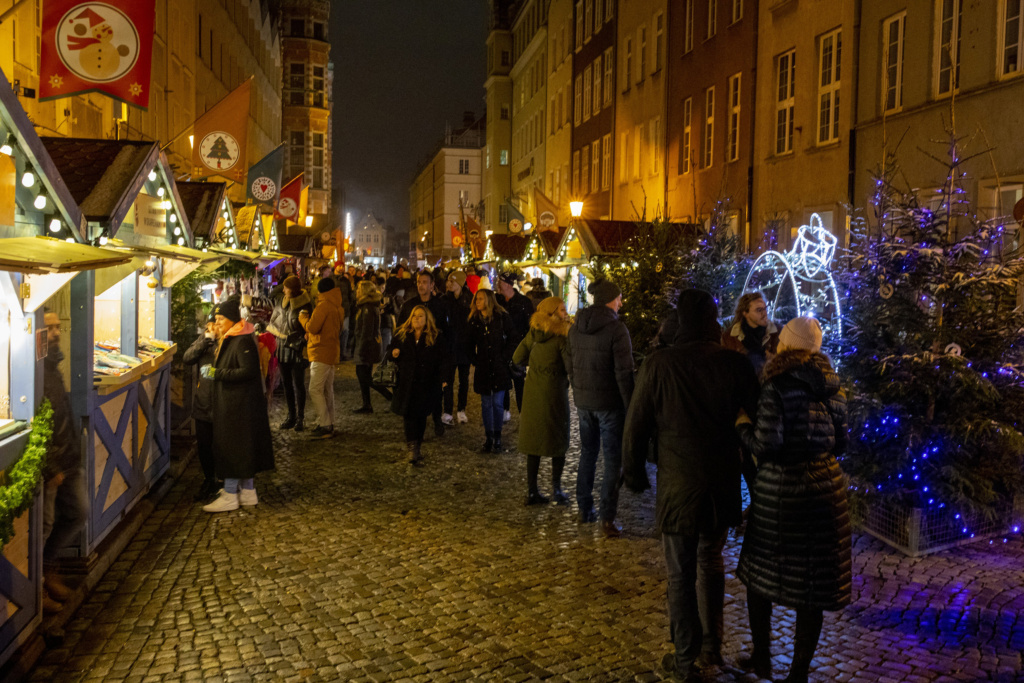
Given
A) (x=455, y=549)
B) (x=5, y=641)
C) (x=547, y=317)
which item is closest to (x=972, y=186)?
(x=547, y=317)

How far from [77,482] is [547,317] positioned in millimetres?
3887

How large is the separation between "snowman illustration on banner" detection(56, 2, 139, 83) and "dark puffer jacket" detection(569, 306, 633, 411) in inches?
174

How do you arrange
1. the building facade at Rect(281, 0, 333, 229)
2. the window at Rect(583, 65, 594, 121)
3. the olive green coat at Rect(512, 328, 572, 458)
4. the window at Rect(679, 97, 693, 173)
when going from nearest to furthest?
the olive green coat at Rect(512, 328, 572, 458) < the window at Rect(679, 97, 693, 173) < the window at Rect(583, 65, 594, 121) < the building facade at Rect(281, 0, 333, 229)

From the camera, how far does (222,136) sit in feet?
44.0

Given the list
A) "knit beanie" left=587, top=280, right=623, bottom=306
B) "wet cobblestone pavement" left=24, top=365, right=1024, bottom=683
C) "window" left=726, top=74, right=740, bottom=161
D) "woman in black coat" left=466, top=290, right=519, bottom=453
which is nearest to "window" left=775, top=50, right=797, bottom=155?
"window" left=726, top=74, right=740, bottom=161

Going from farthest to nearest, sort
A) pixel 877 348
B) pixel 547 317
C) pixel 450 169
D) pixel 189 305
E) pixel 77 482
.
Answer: pixel 450 169 → pixel 189 305 → pixel 547 317 → pixel 877 348 → pixel 77 482

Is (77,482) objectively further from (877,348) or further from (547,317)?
(877,348)

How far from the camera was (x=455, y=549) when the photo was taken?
696 cm

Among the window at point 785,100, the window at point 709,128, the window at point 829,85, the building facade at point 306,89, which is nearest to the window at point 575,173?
the window at point 709,128

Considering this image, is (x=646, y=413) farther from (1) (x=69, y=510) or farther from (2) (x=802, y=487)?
(1) (x=69, y=510)

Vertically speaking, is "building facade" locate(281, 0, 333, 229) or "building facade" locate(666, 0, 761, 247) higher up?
"building facade" locate(281, 0, 333, 229)

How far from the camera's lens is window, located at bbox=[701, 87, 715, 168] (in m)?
21.5

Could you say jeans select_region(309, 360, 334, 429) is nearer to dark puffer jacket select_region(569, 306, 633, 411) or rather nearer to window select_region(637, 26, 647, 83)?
dark puffer jacket select_region(569, 306, 633, 411)

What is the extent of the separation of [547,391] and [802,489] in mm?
3727
